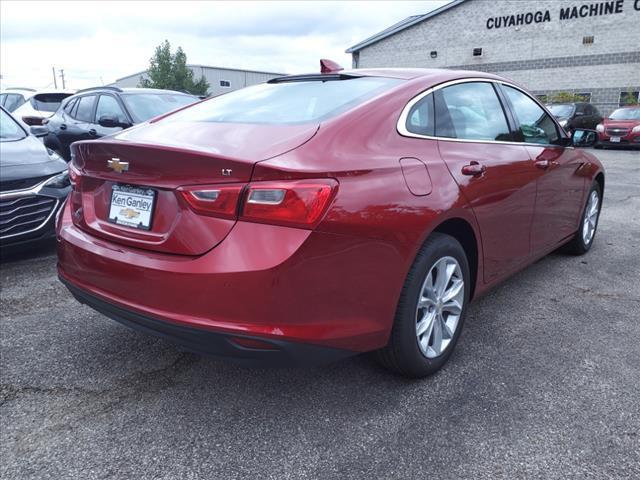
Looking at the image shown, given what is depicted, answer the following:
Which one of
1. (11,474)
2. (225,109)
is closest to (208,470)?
(11,474)

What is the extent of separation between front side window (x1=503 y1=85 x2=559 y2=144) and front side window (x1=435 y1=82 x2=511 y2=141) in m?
0.23

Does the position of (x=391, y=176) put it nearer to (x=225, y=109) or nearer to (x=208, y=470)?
(x=225, y=109)

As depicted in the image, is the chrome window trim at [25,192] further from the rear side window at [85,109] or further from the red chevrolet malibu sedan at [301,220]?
the rear side window at [85,109]

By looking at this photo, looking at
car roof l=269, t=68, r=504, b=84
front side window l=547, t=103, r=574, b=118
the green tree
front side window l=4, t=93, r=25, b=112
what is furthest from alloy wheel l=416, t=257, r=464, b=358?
the green tree

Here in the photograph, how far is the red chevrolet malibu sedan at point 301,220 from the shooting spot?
6.30 ft

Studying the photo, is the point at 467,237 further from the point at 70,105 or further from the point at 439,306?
the point at 70,105

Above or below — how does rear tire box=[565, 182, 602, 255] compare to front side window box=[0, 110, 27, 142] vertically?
below

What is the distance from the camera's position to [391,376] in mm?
2621

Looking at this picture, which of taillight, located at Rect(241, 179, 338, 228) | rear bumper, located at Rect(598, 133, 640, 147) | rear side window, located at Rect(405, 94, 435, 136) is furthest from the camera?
rear bumper, located at Rect(598, 133, 640, 147)

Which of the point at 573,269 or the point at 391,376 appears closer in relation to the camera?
the point at 391,376

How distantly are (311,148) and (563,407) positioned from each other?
164 cm

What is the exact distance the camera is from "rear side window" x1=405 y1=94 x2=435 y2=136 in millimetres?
2484

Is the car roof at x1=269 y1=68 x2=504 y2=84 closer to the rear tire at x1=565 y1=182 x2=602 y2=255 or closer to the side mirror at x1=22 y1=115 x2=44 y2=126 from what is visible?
the rear tire at x1=565 y1=182 x2=602 y2=255

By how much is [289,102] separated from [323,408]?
A: 4.96ft
